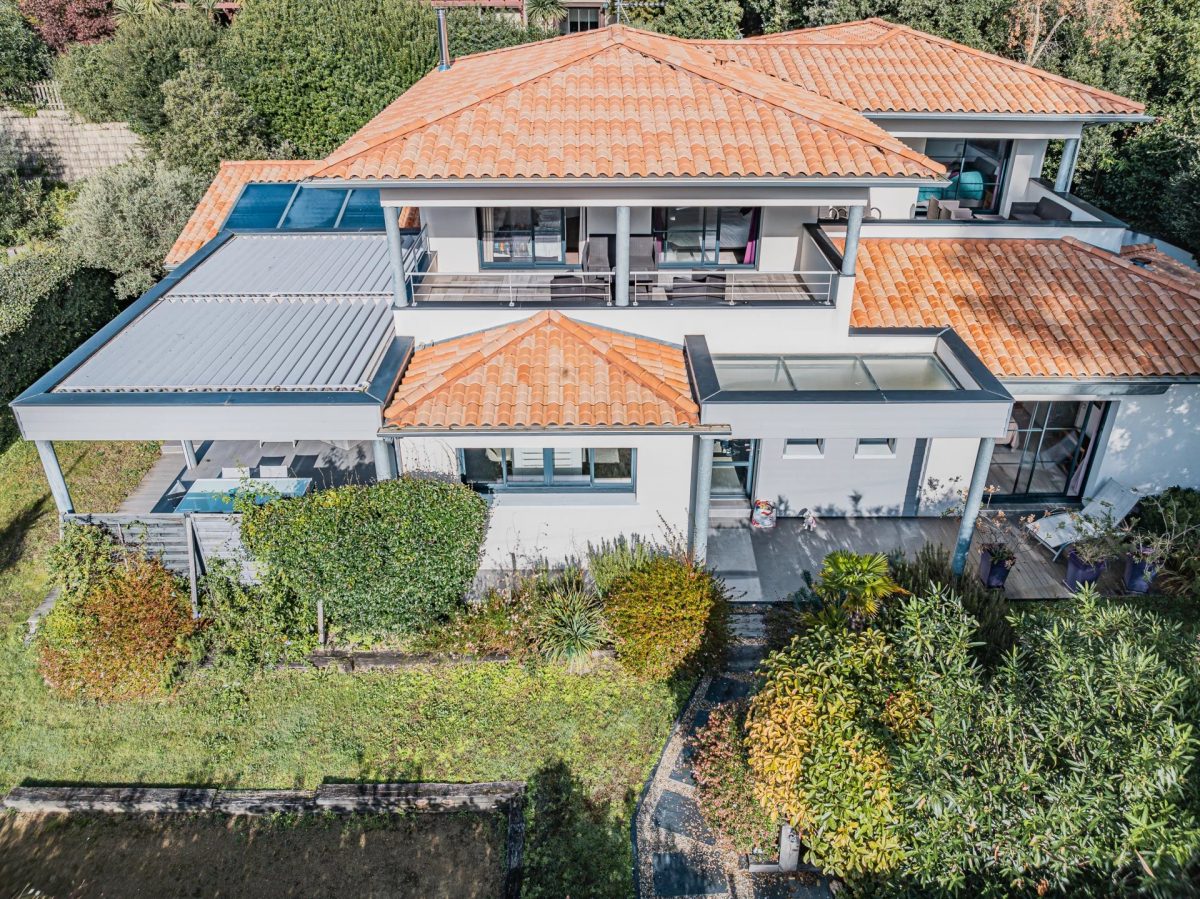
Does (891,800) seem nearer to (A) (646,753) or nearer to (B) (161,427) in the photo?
(A) (646,753)

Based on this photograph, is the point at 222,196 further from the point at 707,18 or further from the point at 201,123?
the point at 707,18

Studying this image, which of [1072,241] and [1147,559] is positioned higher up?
[1072,241]

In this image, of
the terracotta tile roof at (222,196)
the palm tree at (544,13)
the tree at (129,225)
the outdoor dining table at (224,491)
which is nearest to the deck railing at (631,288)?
the outdoor dining table at (224,491)

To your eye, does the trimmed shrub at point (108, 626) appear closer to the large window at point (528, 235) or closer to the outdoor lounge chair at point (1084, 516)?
the large window at point (528, 235)

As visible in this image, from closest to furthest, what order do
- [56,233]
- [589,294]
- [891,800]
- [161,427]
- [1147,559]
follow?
1. [891,800]
2. [161,427]
3. [1147,559]
4. [589,294]
5. [56,233]

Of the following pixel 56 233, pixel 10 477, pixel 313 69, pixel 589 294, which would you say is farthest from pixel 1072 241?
pixel 56 233

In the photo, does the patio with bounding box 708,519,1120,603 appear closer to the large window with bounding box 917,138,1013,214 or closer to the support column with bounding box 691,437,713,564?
the support column with bounding box 691,437,713,564

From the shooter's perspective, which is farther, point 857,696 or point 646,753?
point 646,753
